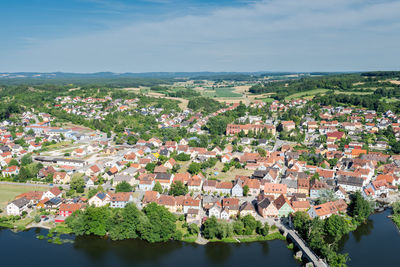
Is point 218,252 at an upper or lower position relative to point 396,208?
lower

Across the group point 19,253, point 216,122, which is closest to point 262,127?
point 216,122

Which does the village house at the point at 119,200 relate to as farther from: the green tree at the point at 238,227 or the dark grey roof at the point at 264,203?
the dark grey roof at the point at 264,203

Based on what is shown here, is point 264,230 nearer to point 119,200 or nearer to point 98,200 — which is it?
A: point 119,200

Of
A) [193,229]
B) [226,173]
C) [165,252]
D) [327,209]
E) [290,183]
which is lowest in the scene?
[165,252]

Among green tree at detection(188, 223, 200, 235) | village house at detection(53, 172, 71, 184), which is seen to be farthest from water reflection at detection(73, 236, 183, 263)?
village house at detection(53, 172, 71, 184)

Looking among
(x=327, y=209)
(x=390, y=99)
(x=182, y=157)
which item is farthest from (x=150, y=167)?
(x=390, y=99)

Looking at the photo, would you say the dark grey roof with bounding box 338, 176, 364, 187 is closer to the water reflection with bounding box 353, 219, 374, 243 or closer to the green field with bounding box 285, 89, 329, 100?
the water reflection with bounding box 353, 219, 374, 243
